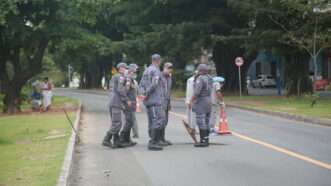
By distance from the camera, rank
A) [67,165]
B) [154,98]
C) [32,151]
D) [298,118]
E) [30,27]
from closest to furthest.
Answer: [67,165], [154,98], [32,151], [298,118], [30,27]

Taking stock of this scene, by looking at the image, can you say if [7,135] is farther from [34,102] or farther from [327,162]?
→ [34,102]

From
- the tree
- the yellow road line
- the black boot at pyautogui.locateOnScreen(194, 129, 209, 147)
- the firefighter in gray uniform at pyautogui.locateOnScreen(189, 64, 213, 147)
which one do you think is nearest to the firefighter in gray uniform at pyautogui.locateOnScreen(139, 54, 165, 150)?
the firefighter in gray uniform at pyautogui.locateOnScreen(189, 64, 213, 147)

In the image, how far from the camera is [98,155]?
1480cm

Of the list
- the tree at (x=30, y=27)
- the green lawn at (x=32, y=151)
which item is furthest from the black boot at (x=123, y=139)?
the tree at (x=30, y=27)

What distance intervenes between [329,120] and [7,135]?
33.1 ft

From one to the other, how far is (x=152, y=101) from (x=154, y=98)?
8cm

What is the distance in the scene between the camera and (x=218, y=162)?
1293cm

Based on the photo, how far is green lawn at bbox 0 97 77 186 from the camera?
1127 centimetres

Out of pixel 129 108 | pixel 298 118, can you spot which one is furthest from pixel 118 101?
pixel 298 118

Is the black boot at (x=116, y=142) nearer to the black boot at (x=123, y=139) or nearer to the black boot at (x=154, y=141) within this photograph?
the black boot at (x=123, y=139)

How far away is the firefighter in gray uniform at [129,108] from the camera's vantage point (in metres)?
15.7

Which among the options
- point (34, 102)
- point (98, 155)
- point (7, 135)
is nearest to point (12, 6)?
point (34, 102)

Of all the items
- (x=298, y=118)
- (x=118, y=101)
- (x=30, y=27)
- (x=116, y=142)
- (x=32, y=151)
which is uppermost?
(x=30, y=27)

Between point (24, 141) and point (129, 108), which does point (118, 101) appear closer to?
point (129, 108)
